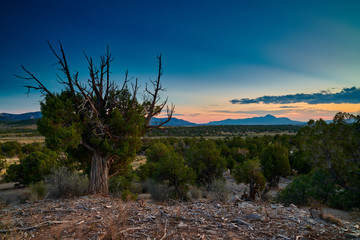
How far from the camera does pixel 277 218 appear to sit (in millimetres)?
5242

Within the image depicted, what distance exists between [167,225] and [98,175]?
5611 mm

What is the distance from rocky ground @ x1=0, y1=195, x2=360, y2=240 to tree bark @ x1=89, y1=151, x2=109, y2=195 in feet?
10.5

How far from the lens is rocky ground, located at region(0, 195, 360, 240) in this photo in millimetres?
4113

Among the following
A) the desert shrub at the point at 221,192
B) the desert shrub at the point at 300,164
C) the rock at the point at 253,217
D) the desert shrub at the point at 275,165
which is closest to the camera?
Result: the rock at the point at 253,217

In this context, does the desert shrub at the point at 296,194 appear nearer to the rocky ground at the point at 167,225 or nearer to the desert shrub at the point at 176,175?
the desert shrub at the point at 176,175

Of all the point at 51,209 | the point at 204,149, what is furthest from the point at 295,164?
the point at 51,209

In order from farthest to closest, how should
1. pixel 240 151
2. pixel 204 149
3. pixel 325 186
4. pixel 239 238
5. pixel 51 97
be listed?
pixel 240 151 < pixel 204 149 < pixel 325 186 < pixel 51 97 < pixel 239 238

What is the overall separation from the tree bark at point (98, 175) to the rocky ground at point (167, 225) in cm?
319

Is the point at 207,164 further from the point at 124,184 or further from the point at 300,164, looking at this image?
the point at 300,164

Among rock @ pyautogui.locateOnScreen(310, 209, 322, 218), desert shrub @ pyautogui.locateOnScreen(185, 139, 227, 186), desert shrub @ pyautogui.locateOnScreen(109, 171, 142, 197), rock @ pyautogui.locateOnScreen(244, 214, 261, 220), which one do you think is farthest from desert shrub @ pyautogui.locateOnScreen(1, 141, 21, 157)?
rock @ pyautogui.locateOnScreen(310, 209, 322, 218)

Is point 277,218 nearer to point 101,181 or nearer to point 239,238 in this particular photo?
point 239,238

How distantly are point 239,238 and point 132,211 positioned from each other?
307 centimetres

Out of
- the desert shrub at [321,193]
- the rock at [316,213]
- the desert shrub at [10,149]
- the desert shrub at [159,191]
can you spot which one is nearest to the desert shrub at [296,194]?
the desert shrub at [321,193]

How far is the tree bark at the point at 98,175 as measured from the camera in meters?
8.96
